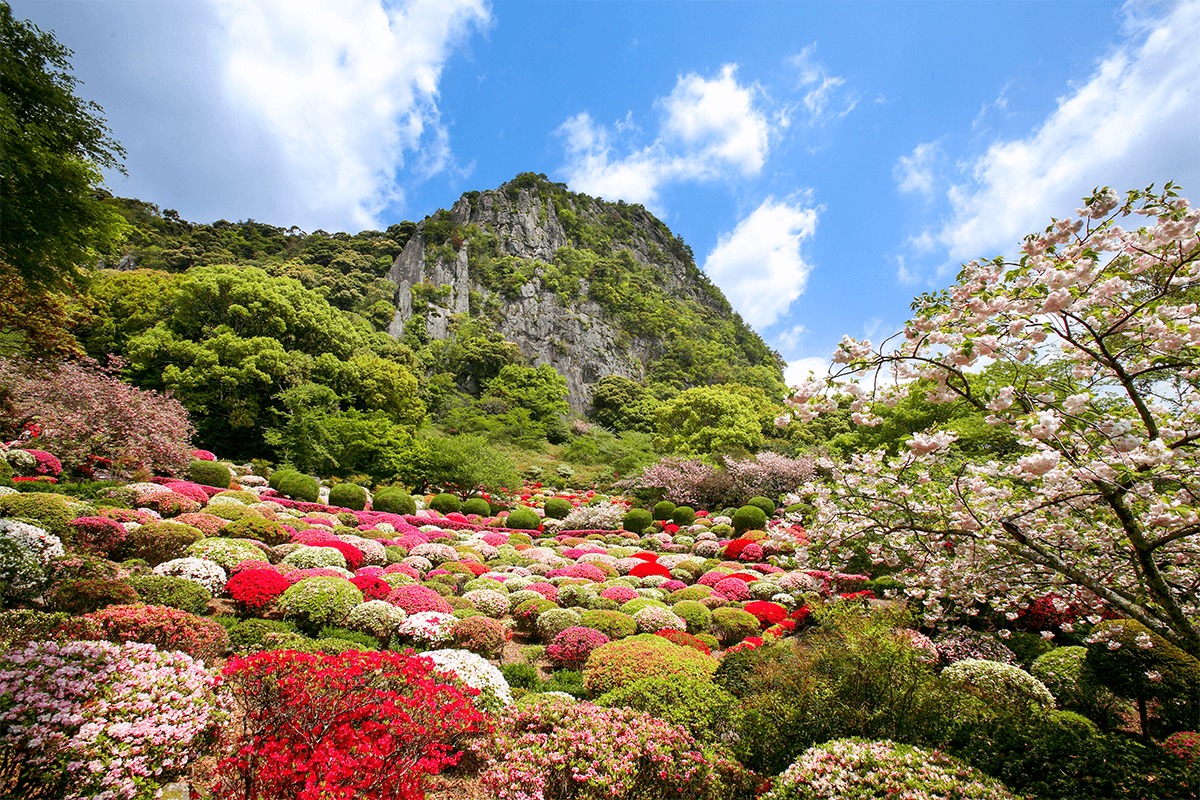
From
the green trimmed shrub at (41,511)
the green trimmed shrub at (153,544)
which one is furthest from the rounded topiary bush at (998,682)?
the green trimmed shrub at (41,511)

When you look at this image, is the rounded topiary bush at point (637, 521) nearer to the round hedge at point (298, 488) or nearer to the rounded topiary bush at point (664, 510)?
the rounded topiary bush at point (664, 510)

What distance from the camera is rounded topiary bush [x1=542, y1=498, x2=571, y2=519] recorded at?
25.4 meters

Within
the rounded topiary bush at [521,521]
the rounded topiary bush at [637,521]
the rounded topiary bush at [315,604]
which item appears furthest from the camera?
the rounded topiary bush at [637,521]

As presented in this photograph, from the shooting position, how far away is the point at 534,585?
37.6ft

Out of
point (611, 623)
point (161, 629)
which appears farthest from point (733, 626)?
point (161, 629)

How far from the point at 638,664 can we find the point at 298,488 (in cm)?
1721

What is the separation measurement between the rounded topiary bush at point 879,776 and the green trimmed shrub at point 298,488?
19194 millimetres

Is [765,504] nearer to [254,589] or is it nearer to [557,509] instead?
[557,509]

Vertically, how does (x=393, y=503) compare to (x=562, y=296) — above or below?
below

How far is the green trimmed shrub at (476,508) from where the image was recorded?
23719 mm

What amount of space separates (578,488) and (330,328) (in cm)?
1834

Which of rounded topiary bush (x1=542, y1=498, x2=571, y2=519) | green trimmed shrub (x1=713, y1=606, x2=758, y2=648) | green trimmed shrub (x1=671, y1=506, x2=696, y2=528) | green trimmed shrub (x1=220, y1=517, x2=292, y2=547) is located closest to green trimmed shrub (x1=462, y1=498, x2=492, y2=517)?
rounded topiary bush (x1=542, y1=498, x2=571, y2=519)

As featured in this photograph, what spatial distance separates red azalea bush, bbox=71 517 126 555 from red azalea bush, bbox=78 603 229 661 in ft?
12.1

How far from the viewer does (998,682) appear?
6.83 m
